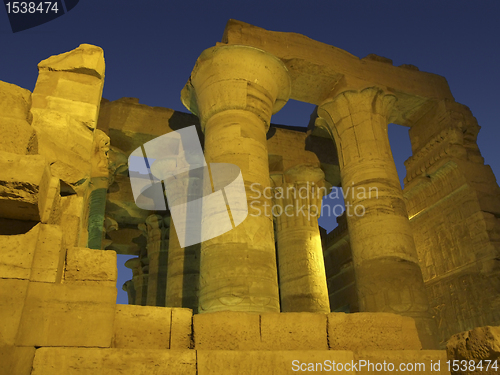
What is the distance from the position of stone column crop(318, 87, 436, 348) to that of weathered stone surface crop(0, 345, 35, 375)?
5.63 meters

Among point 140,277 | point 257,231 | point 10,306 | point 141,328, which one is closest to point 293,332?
point 141,328

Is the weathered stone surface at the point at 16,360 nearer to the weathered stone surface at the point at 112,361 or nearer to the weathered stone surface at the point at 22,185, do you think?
the weathered stone surface at the point at 112,361

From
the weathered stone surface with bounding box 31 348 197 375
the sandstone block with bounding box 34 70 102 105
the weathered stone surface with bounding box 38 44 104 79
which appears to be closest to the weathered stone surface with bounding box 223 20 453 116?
the weathered stone surface with bounding box 38 44 104 79

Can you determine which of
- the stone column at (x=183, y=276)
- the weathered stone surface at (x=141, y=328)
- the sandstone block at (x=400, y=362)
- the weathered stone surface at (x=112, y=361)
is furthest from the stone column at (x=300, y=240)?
the weathered stone surface at (x=112, y=361)

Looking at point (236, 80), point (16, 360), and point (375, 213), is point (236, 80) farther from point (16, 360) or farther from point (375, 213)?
point (16, 360)

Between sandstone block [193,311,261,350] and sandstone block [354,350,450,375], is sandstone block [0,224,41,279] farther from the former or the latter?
sandstone block [354,350,450,375]

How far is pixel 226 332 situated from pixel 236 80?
18.6 ft

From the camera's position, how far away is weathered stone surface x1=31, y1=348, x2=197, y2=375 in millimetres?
2941

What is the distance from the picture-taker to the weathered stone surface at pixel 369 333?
3.93 metres

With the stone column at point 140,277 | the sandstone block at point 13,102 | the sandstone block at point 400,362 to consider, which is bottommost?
the sandstone block at point 400,362

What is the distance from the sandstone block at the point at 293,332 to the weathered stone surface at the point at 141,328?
35.2 inches

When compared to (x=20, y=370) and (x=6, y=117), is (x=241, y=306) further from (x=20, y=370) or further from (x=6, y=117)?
(x=6, y=117)

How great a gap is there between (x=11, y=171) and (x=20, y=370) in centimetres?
140

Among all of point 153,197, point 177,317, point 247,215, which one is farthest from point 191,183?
point 177,317
